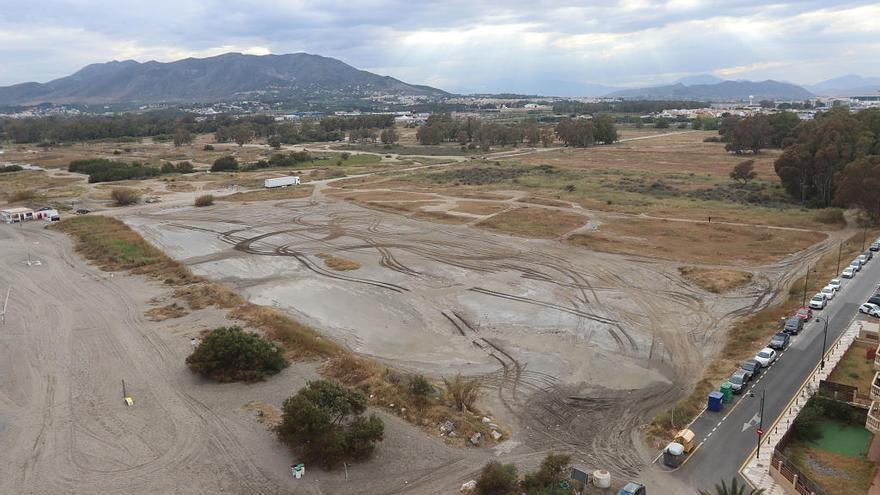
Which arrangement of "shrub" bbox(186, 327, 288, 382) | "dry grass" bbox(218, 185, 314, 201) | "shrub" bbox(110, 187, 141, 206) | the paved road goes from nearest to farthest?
the paved road < "shrub" bbox(186, 327, 288, 382) < "shrub" bbox(110, 187, 141, 206) < "dry grass" bbox(218, 185, 314, 201)

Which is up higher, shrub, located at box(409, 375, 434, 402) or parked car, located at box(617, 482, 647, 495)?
parked car, located at box(617, 482, 647, 495)

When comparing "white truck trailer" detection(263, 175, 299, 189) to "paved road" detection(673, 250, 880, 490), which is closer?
"paved road" detection(673, 250, 880, 490)

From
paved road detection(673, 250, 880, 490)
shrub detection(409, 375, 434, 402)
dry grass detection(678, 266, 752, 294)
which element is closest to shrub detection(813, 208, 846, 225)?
dry grass detection(678, 266, 752, 294)

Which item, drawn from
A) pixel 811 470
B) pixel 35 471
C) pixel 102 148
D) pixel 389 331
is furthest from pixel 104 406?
pixel 102 148

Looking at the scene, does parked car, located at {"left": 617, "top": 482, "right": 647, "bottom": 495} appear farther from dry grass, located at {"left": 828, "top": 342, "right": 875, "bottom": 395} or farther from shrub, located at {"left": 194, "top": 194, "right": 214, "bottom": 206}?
shrub, located at {"left": 194, "top": 194, "right": 214, "bottom": 206}

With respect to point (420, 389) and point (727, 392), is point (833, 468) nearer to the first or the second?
point (727, 392)

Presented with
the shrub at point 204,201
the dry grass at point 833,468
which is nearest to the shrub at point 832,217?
the dry grass at point 833,468

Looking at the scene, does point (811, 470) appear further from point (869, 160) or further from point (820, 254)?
point (869, 160)

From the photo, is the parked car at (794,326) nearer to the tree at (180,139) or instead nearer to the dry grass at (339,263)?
the dry grass at (339,263)
